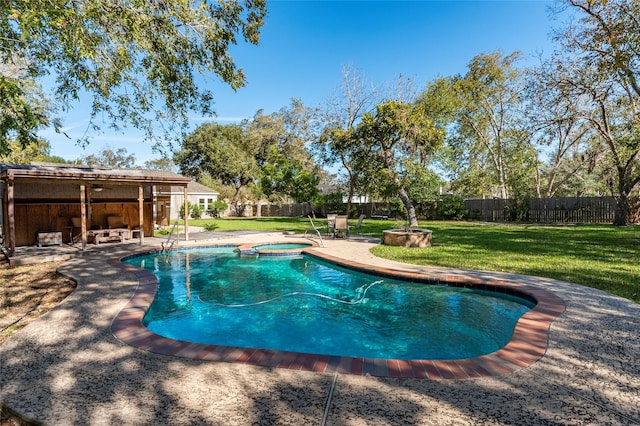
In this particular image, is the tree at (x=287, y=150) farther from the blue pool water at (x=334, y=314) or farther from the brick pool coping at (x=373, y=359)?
the brick pool coping at (x=373, y=359)

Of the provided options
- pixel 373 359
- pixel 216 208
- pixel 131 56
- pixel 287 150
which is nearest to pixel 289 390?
pixel 373 359

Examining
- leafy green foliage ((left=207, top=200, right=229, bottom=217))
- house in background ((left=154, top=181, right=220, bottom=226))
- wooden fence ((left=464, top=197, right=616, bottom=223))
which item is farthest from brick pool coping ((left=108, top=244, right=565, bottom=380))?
leafy green foliage ((left=207, top=200, right=229, bottom=217))

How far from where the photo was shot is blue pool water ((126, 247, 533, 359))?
4.19 meters

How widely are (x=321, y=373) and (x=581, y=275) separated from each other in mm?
6018

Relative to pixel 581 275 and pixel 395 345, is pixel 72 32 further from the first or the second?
pixel 581 275

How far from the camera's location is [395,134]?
13.5 m

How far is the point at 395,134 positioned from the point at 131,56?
983cm

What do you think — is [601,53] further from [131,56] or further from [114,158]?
[114,158]

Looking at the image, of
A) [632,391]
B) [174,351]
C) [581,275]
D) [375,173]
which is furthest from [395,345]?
[375,173]

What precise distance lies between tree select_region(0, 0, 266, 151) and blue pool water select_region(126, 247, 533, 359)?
3954mm

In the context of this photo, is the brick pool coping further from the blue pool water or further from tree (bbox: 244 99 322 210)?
tree (bbox: 244 99 322 210)

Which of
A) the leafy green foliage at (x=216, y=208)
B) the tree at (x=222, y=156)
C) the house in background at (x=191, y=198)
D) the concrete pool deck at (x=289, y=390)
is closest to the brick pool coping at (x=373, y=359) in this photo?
the concrete pool deck at (x=289, y=390)

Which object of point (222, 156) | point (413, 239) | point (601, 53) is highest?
point (222, 156)

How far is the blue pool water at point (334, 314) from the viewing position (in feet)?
13.7
